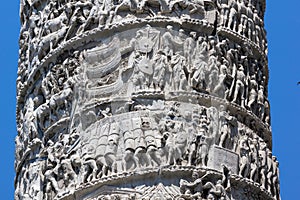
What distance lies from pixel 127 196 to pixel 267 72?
1731 mm

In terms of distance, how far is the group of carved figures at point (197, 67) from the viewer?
30.8 feet

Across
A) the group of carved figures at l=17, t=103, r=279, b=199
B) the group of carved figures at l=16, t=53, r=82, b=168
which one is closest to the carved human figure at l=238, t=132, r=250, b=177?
the group of carved figures at l=17, t=103, r=279, b=199

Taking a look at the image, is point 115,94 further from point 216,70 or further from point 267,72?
point 267,72

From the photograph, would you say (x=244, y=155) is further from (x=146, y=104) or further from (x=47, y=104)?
(x=47, y=104)

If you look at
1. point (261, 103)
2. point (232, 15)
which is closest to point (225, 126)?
point (261, 103)

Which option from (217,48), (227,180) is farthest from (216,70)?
(227,180)

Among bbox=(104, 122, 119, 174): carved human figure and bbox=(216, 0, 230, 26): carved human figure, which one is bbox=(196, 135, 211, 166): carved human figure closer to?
bbox=(104, 122, 119, 174): carved human figure

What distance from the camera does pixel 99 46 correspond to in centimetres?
962

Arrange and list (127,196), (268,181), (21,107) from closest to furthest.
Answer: (127,196)
(268,181)
(21,107)

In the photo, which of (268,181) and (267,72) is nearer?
(268,181)

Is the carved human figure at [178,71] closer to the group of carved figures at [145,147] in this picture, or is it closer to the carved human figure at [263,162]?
the group of carved figures at [145,147]

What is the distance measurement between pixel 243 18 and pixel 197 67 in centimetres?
72

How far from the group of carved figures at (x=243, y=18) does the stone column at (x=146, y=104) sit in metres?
0.01

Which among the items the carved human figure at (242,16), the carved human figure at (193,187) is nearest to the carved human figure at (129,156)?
the carved human figure at (193,187)
